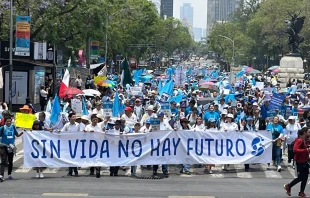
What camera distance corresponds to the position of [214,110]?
20.2m

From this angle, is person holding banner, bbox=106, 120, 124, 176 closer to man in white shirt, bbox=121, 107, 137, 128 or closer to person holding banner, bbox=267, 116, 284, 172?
man in white shirt, bbox=121, 107, 137, 128

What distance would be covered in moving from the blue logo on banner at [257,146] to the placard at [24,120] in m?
5.65

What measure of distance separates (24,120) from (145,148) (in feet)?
11.1

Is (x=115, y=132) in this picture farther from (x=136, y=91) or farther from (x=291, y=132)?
(x=136, y=91)

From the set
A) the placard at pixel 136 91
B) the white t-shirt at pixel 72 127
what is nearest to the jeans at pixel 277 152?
the white t-shirt at pixel 72 127

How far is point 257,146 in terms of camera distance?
Answer: 17.7 m

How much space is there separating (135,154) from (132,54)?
6920cm

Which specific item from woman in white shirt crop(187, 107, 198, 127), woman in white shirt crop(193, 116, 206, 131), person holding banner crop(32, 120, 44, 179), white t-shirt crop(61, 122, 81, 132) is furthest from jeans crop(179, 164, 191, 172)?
person holding banner crop(32, 120, 44, 179)

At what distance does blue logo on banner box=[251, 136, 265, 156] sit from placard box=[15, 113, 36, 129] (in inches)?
222

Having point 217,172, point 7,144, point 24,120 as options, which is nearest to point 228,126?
point 217,172

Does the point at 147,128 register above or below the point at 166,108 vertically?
below

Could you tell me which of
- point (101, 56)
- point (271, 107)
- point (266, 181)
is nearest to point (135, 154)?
point (266, 181)

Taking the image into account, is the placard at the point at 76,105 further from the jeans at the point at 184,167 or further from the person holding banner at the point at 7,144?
the person holding banner at the point at 7,144

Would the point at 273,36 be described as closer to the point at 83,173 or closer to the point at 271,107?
the point at 271,107
